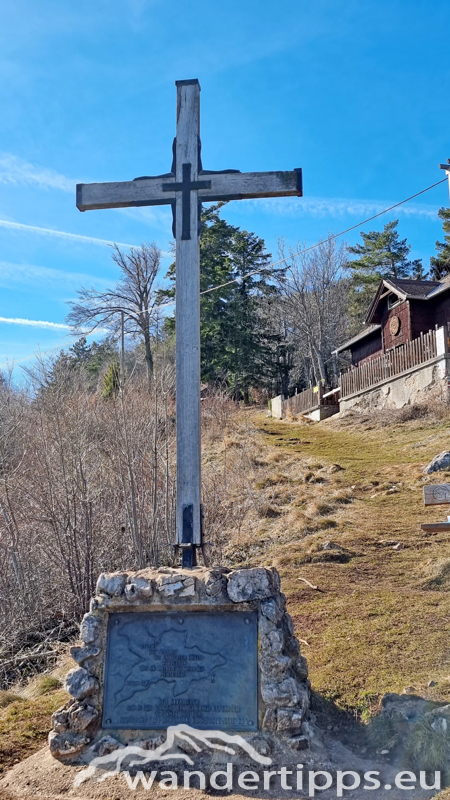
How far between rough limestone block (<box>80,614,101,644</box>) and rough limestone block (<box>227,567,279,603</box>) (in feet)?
2.61

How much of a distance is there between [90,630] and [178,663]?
0.54 m

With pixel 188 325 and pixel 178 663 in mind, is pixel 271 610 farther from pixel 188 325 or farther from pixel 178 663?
pixel 188 325

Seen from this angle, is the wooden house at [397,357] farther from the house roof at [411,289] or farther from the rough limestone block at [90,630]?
the rough limestone block at [90,630]

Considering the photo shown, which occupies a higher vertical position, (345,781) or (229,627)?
(229,627)

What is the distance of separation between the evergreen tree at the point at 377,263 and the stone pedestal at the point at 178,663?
3430 cm

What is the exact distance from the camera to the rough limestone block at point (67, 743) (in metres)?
3.62

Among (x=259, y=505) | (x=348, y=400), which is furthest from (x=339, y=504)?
(x=348, y=400)

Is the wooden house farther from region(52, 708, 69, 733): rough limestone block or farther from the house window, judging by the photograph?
region(52, 708, 69, 733): rough limestone block

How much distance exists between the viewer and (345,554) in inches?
304

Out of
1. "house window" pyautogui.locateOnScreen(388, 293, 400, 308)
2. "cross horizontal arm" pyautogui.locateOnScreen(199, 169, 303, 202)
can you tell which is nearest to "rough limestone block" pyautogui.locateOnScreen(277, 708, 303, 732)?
"cross horizontal arm" pyautogui.locateOnScreen(199, 169, 303, 202)

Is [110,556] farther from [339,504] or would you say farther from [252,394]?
[252,394]

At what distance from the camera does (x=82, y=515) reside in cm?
719

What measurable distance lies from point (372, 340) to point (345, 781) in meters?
26.5

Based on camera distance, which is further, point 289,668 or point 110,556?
point 110,556
